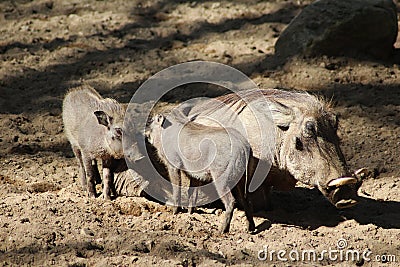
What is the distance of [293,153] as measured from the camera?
452cm

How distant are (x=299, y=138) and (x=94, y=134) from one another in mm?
1610

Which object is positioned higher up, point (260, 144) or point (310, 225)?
point (260, 144)

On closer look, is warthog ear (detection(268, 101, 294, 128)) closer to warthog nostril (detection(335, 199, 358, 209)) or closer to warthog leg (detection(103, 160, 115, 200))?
warthog nostril (detection(335, 199, 358, 209))

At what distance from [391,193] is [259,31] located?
121 inches

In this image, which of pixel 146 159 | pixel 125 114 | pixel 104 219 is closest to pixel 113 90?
pixel 125 114

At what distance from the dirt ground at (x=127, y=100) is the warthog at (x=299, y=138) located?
308 millimetres

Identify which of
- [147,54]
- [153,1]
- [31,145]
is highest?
[153,1]

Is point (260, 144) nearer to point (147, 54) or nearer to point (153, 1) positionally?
point (147, 54)

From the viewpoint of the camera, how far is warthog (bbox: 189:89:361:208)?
4.35 metres

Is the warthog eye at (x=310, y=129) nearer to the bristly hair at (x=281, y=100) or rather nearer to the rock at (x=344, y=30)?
the bristly hair at (x=281, y=100)

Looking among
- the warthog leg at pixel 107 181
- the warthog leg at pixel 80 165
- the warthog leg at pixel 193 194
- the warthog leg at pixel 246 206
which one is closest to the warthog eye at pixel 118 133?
the warthog leg at pixel 107 181

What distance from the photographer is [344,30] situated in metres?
6.79

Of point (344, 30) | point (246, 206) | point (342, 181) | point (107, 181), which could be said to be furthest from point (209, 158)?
point (344, 30)

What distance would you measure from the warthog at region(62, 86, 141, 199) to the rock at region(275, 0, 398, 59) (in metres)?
2.14
